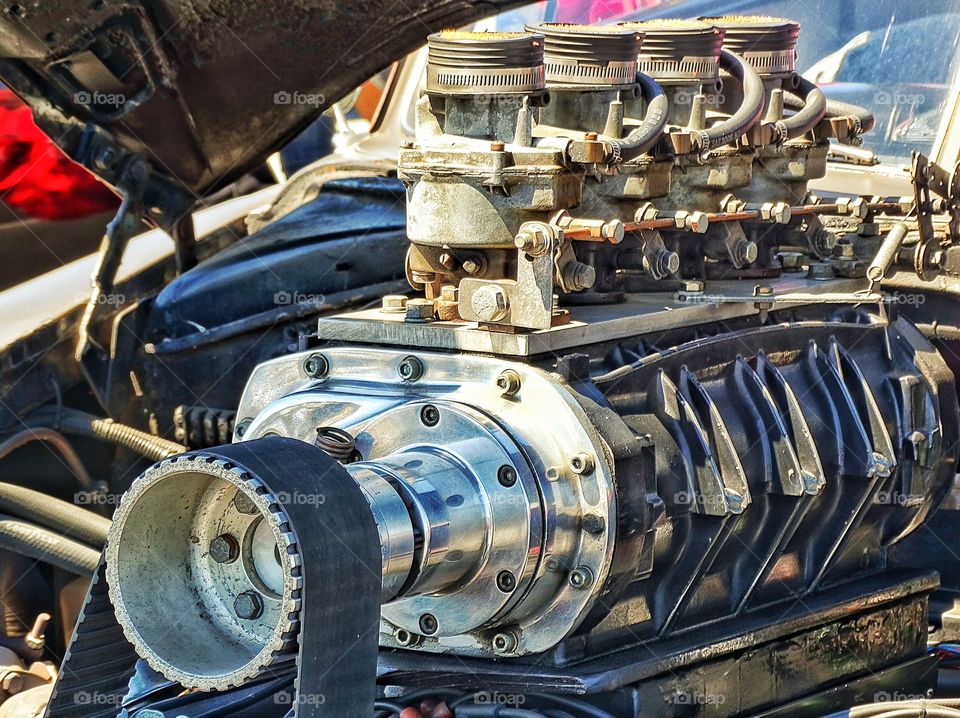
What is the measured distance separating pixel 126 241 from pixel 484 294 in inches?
101

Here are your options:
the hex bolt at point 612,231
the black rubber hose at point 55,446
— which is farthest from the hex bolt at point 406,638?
the black rubber hose at point 55,446

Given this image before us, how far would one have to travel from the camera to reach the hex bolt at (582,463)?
122 inches

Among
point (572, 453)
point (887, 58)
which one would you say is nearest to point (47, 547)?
point (572, 453)

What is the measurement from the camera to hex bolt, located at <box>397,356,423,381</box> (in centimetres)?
327

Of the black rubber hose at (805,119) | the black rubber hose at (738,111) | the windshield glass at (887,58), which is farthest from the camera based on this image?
the windshield glass at (887,58)

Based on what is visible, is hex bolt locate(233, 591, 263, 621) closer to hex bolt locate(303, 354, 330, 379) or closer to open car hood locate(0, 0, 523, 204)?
hex bolt locate(303, 354, 330, 379)

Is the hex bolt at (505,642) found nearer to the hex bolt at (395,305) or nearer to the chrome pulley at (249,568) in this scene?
the chrome pulley at (249,568)

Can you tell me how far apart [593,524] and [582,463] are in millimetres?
125

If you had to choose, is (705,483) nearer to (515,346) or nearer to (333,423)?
(515,346)

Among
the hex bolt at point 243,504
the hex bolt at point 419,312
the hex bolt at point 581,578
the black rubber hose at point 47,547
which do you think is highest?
the hex bolt at point 419,312

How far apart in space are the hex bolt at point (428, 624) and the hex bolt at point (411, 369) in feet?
1.61

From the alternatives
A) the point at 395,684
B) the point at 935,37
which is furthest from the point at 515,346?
the point at 935,37

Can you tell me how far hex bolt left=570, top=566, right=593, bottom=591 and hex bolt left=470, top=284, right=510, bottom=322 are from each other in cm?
54

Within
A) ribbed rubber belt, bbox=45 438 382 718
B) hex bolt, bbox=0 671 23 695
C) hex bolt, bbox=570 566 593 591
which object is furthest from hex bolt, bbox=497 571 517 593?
hex bolt, bbox=0 671 23 695
